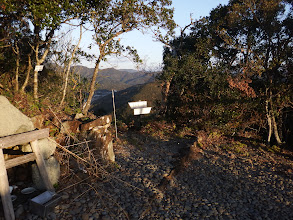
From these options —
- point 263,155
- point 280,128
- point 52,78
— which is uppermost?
point 52,78

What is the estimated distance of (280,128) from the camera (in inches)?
465

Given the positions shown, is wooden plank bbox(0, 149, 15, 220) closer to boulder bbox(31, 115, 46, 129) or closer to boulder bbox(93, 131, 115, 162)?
boulder bbox(31, 115, 46, 129)

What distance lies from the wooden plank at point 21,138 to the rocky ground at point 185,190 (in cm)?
154

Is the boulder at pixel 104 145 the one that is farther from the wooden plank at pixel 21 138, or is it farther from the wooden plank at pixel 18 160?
the wooden plank at pixel 18 160

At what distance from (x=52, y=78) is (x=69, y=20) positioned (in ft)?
15.5

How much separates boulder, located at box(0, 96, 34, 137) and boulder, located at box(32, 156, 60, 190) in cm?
96

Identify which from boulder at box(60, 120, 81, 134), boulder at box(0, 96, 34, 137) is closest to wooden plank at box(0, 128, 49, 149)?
boulder at box(0, 96, 34, 137)

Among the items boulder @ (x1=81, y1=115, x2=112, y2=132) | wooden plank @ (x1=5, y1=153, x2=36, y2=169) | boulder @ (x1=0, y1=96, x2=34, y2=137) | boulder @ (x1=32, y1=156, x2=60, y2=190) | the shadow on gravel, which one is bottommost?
the shadow on gravel

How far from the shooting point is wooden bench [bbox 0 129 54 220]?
A: 13.2 feet

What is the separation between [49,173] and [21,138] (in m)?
1.28

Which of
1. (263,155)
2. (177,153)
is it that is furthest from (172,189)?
(263,155)

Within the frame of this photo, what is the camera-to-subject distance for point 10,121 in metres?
4.59

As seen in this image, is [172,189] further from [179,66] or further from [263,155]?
[179,66]

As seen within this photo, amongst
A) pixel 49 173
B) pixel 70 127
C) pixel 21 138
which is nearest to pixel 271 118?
pixel 70 127
